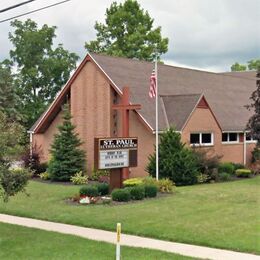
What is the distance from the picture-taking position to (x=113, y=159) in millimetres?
20781

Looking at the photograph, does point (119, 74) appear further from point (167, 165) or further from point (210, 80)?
point (210, 80)

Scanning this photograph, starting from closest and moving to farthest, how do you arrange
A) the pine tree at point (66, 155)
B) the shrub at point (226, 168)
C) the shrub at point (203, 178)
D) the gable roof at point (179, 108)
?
the shrub at point (203, 178) → the pine tree at point (66, 155) → the gable roof at point (179, 108) → the shrub at point (226, 168)

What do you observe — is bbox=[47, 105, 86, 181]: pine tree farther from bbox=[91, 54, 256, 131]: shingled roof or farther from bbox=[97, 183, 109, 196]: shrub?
bbox=[97, 183, 109, 196]: shrub

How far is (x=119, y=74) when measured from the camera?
31.9m

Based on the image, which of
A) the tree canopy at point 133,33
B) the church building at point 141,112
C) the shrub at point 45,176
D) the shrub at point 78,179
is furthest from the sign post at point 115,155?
the tree canopy at point 133,33

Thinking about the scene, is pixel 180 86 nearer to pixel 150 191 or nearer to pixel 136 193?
pixel 150 191

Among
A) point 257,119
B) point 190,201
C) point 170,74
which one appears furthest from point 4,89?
point 190,201

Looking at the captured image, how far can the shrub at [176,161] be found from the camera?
25.5 meters

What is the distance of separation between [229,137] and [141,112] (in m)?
7.55

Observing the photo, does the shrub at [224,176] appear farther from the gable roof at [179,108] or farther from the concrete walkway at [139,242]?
the concrete walkway at [139,242]

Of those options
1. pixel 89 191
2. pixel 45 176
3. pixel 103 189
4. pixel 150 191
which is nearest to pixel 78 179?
pixel 45 176

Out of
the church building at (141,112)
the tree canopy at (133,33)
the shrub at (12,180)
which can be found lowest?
the shrub at (12,180)

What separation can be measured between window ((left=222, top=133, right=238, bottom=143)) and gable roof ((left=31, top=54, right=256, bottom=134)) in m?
0.53

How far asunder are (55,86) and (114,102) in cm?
2210
